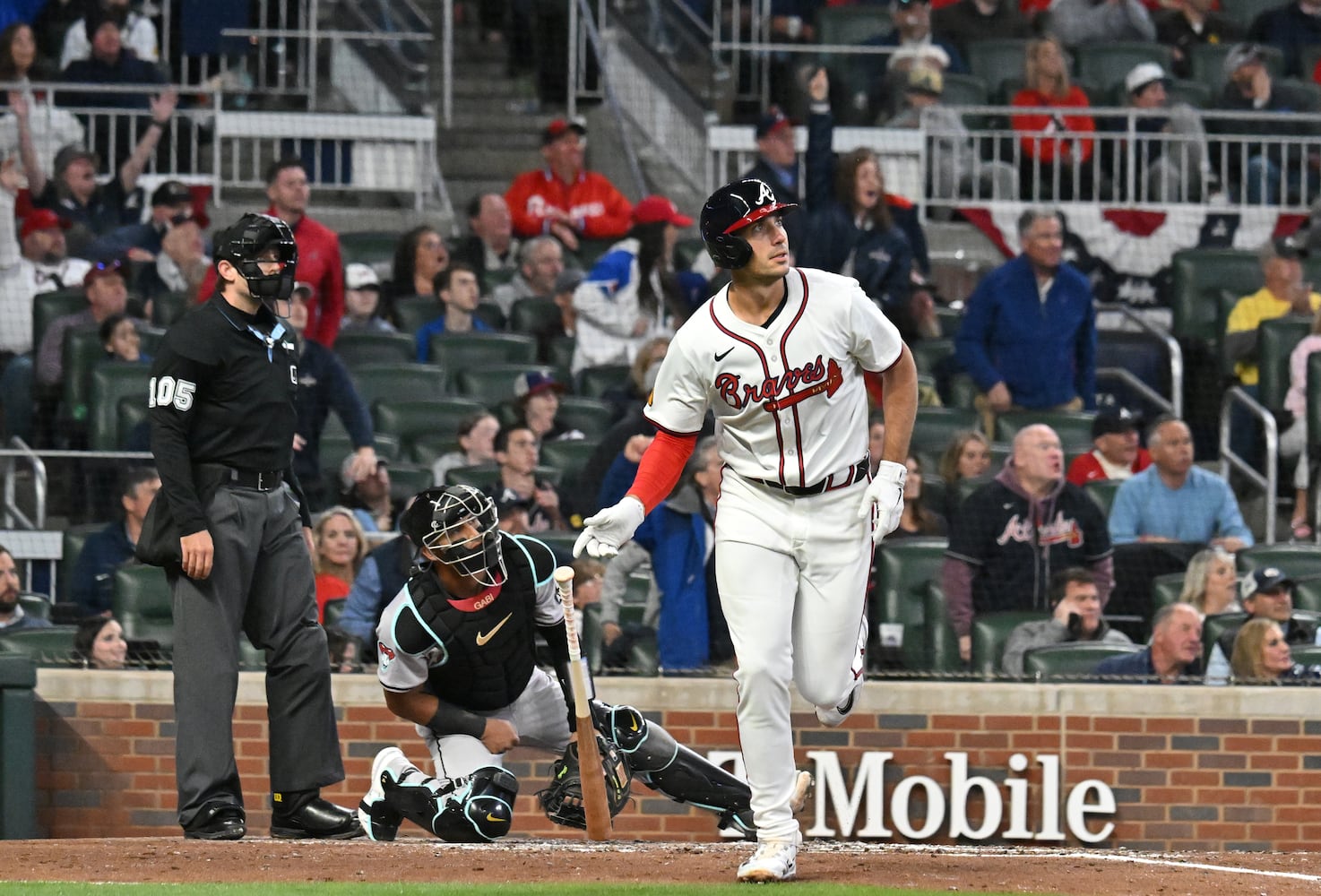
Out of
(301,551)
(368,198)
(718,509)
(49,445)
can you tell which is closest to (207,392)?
(301,551)

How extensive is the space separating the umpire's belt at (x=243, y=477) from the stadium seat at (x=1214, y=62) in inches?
345

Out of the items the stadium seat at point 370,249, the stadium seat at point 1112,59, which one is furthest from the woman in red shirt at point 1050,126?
the stadium seat at point 370,249

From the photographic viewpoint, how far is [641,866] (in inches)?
228

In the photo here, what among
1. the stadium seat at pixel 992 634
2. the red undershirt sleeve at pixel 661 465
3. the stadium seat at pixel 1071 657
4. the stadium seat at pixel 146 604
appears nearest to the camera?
the red undershirt sleeve at pixel 661 465

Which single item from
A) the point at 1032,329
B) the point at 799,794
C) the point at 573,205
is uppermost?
the point at 573,205

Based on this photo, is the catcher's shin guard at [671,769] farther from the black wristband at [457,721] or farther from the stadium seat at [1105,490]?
the stadium seat at [1105,490]

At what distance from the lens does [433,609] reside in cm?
625

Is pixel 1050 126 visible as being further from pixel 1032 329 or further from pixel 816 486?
pixel 816 486

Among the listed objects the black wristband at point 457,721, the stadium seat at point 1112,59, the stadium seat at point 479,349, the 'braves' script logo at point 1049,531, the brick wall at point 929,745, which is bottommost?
the brick wall at point 929,745

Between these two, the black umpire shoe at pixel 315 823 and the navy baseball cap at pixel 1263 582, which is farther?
the navy baseball cap at pixel 1263 582

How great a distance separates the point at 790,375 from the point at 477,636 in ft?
4.67

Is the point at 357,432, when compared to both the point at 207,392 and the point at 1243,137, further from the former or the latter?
the point at 1243,137

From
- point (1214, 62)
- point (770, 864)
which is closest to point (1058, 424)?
point (1214, 62)

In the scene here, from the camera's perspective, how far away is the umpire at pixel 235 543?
6152mm
